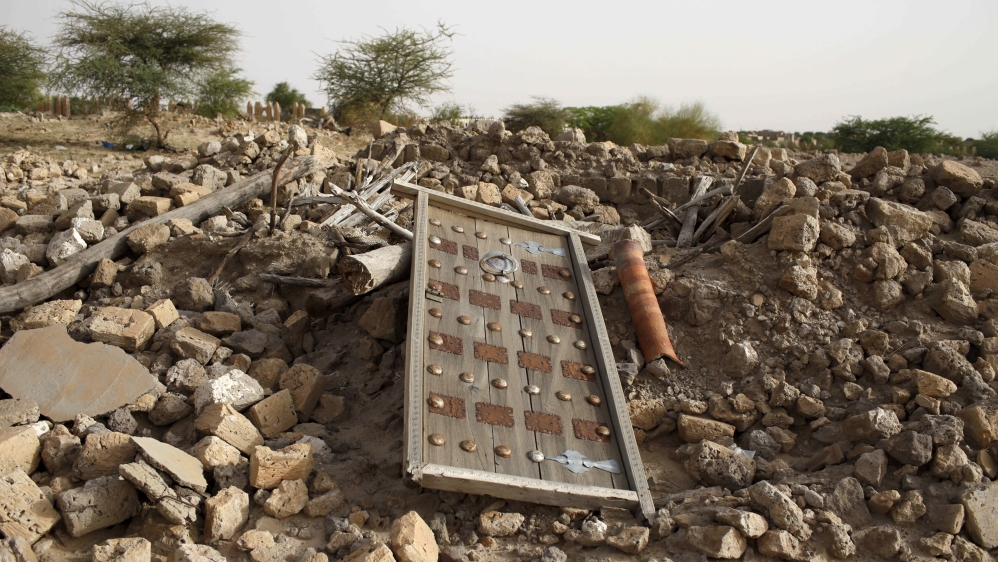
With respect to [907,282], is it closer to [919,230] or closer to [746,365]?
[919,230]

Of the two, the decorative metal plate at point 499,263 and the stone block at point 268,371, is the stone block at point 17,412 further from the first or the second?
the decorative metal plate at point 499,263

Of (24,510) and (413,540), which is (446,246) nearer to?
(413,540)

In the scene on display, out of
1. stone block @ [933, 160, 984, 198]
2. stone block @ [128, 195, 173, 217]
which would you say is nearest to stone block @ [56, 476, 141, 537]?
stone block @ [128, 195, 173, 217]

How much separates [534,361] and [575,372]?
258 millimetres

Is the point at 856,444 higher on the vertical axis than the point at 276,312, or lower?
higher

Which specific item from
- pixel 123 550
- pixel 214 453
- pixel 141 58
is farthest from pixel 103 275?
pixel 141 58

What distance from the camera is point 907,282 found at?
495 cm

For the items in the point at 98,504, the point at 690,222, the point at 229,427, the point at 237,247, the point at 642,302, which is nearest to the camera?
the point at 98,504

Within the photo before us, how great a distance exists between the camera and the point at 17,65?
20.0m

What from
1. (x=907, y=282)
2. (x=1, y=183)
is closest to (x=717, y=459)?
(x=907, y=282)

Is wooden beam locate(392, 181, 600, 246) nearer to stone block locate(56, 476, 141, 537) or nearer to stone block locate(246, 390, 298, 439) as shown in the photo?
stone block locate(246, 390, 298, 439)

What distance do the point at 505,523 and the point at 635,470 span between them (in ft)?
2.44

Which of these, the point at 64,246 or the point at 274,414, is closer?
the point at 274,414

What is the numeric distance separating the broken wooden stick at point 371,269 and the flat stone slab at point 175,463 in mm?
1636
